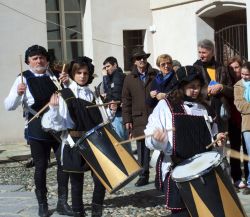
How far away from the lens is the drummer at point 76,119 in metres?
5.44

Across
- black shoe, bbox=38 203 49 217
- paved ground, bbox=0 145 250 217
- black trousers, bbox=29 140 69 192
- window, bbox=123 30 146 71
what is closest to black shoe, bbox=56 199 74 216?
paved ground, bbox=0 145 250 217

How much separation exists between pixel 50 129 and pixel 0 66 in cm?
685

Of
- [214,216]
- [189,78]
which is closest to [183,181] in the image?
[214,216]

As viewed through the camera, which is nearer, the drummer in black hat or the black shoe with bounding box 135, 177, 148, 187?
the drummer in black hat

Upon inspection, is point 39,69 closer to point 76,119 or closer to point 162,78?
point 76,119

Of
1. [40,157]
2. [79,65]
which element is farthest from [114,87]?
[79,65]

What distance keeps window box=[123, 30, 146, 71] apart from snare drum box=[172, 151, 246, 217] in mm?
8945

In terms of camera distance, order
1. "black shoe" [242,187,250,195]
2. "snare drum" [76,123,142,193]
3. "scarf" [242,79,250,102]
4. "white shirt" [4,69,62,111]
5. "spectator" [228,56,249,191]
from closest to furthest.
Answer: "snare drum" [76,123,142,193]
"white shirt" [4,69,62,111]
"scarf" [242,79,250,102]
"black shoe" [242,187,250,195]
"spectator" [228,56,249,191]

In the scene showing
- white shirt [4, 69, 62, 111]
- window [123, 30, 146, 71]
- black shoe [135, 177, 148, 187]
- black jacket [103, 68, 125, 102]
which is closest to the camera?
white shirt [4, 69, 62, 111]

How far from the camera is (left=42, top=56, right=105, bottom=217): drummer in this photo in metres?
5.44

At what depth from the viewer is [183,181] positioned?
13.6 feet

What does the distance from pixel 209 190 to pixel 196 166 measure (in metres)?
0.19

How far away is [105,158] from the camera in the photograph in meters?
5.30

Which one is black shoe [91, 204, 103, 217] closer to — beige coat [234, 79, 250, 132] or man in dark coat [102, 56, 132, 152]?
beige coat [234, 79, 250, 132]
